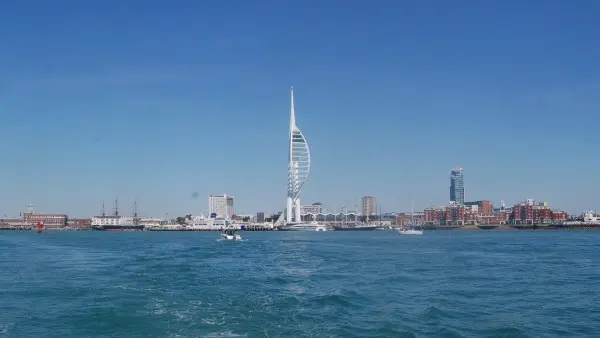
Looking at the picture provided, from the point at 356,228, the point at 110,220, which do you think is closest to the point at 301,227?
the point at 356,228

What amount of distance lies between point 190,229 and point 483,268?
12814cm

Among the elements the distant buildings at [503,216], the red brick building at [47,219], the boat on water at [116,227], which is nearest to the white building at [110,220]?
the boat on water at [116,227]

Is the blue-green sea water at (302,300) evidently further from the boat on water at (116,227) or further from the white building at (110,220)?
the white building at (110,220)

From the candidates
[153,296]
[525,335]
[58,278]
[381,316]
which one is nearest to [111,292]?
[153,296]

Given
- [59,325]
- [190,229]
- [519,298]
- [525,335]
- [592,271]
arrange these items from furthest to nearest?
1. [190,229]
2. [592,271]
3. [519,298]
4. [59,325]
5. [525,335]

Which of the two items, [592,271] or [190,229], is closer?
A: [592,271]

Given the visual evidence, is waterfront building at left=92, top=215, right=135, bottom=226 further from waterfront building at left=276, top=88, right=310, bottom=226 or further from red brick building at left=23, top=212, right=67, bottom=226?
waterfront building at left=276, top=88, right=310, bottom=226

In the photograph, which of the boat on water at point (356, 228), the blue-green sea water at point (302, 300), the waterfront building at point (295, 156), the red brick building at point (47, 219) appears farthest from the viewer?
the red brick building at point (47, 219)

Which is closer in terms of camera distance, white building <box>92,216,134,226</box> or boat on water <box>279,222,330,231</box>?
boat on water <box>279,222,330,231</box>

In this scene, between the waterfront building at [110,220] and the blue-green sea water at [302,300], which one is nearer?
the blue-green sea water at [302,300]

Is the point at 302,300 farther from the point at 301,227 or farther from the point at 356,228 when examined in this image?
the point at 356,228

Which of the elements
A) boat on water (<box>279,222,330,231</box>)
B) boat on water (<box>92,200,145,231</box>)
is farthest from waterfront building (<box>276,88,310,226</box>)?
boat on water (<box>92,200,145,231</box>)

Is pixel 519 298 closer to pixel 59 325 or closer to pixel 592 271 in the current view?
pixel 592 271

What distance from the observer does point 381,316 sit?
16.8m
